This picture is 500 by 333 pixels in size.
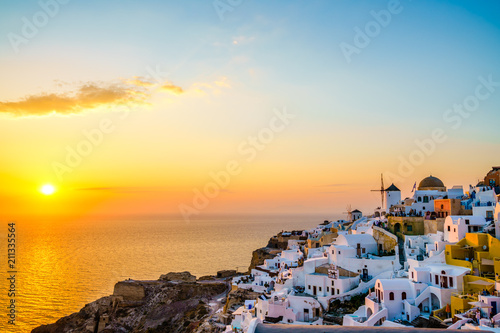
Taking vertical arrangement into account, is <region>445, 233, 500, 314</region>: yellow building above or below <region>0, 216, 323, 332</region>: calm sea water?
above

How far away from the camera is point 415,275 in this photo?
87.7ft

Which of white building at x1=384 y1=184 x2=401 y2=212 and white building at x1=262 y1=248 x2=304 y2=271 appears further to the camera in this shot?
white building at x1=384 y1=184 x2=401 y2=212

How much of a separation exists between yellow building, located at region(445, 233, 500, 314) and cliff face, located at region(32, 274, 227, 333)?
74.3 ft

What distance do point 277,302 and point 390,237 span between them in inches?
470

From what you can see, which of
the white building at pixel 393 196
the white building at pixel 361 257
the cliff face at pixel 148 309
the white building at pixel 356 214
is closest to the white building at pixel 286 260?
the white building at pixel 361 257

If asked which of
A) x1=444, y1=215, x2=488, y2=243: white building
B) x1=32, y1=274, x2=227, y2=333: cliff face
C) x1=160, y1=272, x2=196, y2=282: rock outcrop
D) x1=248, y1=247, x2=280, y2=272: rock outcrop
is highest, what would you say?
x1=444, y1=215, x2=488, y2=243: white building

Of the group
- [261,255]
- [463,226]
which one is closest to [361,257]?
[463,226]

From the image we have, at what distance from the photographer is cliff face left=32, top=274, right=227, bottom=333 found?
42.5 m

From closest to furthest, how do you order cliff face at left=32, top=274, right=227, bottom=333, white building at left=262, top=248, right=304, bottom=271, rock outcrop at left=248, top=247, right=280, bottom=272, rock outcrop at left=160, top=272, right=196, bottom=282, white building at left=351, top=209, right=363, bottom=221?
white building at left=262, top=248, right=304, bottom=271, cliff face at left=32, top=274, right=227, bottom=333, rock outcrop at left=160, top=272, right=196, bottom=282, rock outcrop at left=248, top=247, right=280, bottom=272, white building at left=351, top=209, right=363, bottom=221

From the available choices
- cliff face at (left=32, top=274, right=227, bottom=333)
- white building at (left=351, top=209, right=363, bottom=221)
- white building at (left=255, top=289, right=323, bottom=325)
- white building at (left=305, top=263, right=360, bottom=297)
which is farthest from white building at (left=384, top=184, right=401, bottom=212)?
cliff face at (left=32, top=274, right=227, bottom=333)

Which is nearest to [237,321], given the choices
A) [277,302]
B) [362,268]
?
[277,302]

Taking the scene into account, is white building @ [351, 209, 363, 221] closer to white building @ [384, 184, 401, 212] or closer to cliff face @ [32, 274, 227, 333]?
white building @ [384, 184, 401, 212]

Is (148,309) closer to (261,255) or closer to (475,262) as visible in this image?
(261,255)

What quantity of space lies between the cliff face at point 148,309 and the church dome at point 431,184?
2603cm
